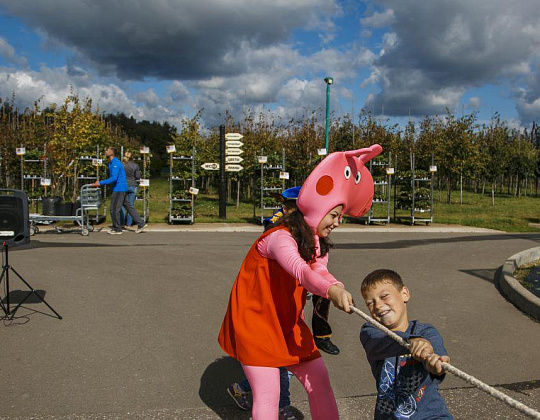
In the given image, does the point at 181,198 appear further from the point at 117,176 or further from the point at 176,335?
the point at 176,335

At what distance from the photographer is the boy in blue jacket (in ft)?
7.35

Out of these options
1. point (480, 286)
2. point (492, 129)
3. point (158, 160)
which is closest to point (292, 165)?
point (480, 286)

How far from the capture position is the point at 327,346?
5.00 metres

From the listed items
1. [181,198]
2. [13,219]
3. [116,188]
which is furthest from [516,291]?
[181,198]

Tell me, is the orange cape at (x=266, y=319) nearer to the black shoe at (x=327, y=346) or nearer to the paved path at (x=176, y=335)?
the paved path at (x=176, y=335)

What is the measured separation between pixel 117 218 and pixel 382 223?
330 inches

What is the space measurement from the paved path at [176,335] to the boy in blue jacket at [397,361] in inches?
56.9

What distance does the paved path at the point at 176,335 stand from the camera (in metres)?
3.87

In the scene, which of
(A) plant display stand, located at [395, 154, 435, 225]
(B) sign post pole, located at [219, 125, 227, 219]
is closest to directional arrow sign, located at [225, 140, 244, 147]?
(B) sign post pole, located at [219, 125, 227, 219]

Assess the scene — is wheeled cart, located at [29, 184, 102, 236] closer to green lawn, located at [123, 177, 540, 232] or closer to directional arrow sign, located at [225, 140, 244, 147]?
green lawn, located at [123, 177, 540, 232]

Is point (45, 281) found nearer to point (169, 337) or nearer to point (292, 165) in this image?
point (169, 337)

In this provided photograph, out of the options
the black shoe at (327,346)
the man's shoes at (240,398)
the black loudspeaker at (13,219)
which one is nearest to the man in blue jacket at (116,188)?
the black loudspeaker at (13,219)

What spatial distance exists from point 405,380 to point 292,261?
0.71m

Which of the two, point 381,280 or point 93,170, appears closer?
point 381,280
